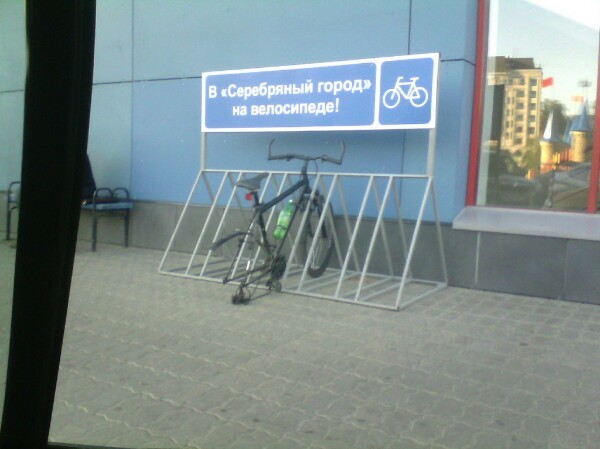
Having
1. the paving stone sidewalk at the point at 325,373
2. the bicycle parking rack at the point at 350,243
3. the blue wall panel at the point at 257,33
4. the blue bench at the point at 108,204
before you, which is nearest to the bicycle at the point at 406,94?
the bicycle parking rack at the point at 350,243

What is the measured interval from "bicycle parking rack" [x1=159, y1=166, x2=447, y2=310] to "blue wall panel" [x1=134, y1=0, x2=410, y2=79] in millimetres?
1381

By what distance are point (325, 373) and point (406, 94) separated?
3.01 metres

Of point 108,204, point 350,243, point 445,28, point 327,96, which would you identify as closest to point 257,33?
point 327,96

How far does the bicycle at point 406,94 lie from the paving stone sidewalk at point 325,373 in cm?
180

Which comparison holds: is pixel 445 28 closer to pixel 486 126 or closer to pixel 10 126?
pixel 486 126

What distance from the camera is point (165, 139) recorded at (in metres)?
8.84

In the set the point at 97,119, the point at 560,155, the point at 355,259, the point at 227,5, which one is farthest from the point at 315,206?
the point at 97,119

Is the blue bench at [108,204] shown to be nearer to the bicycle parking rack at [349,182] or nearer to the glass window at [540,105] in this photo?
the bicycle parking rack at [349,182]

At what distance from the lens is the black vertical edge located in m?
1.68

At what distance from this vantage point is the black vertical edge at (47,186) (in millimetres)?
1683

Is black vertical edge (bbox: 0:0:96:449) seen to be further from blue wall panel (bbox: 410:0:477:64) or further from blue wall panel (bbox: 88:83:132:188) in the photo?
blue wall panel (bbox: 88:83:132:188)

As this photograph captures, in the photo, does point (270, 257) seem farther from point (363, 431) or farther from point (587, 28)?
point (587, 28)

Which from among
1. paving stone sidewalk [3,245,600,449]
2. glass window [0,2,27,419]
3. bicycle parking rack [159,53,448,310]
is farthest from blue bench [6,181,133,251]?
glass window [0,2,27,419]

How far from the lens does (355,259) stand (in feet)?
22.2
